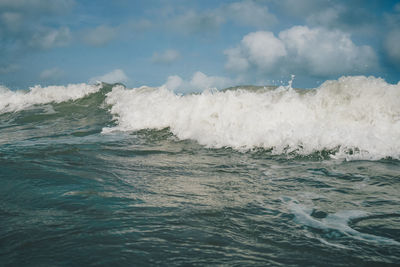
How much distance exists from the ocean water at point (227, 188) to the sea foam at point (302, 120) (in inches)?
1.5

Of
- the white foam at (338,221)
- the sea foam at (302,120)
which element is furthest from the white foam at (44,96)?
the white foam at (338,221)

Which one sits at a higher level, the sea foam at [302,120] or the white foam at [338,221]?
the sea foam at [302,120]

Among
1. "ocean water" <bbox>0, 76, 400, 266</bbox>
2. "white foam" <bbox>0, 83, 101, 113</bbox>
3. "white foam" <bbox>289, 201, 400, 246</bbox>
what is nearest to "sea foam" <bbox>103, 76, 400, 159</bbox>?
"ocean water" <bbox>0, 76, 400, 266</bbox>

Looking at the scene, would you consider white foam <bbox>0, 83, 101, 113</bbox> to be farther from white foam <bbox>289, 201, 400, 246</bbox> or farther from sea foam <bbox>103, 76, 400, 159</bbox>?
white foam <bbox>289, 201, 400, 246</bbox>

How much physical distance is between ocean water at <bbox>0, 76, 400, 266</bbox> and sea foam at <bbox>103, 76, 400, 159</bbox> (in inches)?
1.5

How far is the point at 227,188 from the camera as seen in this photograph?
450cm

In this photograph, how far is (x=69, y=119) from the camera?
49.3ft

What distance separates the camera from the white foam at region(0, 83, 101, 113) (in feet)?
70.0

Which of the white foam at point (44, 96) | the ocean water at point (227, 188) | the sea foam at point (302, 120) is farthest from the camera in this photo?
the white foam at point (44, 96)

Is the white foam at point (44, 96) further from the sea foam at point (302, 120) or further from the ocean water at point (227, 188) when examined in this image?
the ocean water at point (227, 188)

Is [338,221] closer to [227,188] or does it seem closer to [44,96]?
[227,188]

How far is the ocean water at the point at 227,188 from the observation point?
2.58 meters

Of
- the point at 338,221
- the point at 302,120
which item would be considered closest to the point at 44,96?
the point at 302,120

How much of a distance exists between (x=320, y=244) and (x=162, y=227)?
1.42 meters
